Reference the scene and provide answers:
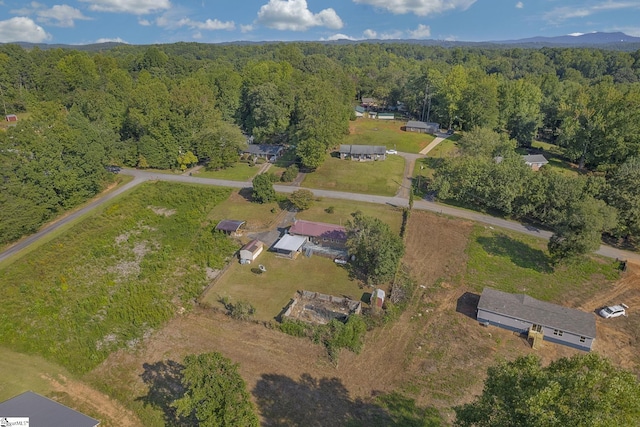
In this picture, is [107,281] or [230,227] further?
[230,227]

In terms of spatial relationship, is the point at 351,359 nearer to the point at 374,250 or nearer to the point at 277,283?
the point at 374,250

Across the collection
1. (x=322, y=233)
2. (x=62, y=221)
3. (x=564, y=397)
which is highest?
(x=564, y=397)

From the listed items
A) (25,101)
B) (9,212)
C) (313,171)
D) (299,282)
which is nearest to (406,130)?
(313,171)

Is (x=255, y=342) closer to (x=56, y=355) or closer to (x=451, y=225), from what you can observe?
(x=56, y=355)

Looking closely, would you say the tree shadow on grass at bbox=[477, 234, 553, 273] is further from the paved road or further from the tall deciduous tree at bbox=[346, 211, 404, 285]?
the paved road

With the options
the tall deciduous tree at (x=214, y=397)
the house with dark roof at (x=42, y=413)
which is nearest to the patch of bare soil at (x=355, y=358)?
the house with dark roof at (x=42, y=413)

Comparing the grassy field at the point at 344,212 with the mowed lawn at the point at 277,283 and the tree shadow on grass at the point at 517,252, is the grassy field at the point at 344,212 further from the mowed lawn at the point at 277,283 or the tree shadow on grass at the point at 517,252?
the tree shadow on grass at the point at 517,252

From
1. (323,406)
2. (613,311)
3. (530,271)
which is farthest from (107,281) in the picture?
(613,311)
